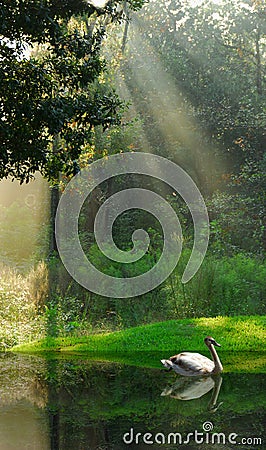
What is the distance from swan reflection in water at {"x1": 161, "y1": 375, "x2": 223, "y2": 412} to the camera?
6.20m

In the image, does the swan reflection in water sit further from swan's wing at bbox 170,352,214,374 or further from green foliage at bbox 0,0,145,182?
green foliage at bbox 0,0,145,182

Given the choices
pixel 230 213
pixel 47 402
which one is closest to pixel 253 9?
pixel 230 213

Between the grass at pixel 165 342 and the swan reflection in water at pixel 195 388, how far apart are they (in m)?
1.31

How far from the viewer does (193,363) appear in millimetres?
7254

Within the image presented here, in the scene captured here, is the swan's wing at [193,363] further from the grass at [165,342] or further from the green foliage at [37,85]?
the green foliage at [37,85]

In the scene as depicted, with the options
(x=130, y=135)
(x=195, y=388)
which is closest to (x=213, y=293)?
(x=195, y=388)

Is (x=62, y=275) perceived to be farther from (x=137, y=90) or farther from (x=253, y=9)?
(x=253, y=9)

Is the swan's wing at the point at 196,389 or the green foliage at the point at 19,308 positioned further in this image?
the green foliage at the point at 19,308

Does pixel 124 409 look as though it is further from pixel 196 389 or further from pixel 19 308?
Answer: pixel 19 308

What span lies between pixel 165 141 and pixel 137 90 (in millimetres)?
2164

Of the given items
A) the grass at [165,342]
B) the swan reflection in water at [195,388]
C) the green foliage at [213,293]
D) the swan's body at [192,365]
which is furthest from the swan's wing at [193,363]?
the green foliage at [213,293]

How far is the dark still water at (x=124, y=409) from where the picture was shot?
483 centimetres

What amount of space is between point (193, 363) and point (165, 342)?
2092 millimetres

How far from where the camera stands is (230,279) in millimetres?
11711
